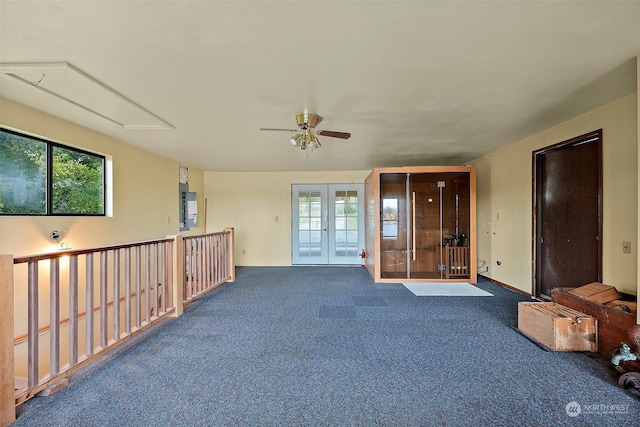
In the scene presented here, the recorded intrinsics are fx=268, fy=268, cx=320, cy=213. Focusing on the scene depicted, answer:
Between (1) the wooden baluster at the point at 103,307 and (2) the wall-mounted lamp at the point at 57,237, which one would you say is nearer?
(1) the wooden baluster at the point at 103,307

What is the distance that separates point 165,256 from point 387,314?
2884 millimetres

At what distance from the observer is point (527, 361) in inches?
90.4

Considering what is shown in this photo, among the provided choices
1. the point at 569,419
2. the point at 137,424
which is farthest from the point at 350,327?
the point at 137,424

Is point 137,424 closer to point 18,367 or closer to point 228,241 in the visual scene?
point 18,367

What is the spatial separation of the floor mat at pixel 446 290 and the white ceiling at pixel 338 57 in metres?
2.56

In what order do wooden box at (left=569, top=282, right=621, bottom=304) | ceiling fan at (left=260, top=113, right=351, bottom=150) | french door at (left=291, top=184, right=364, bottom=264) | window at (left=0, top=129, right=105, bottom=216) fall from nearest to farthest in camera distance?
wooden box at (left=569, top=282, right=621, bottom=304) → window at (left=0, top=129, right=105, bottom=216) → ceiling fan at (left=260, top=113, right=351, bottom=150) → french door at (left=291, top=184, right=364, bottom=264)

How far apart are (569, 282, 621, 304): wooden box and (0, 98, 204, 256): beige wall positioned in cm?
591

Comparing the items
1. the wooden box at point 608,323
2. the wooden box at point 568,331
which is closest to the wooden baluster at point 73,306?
the wooden box at point 568,331

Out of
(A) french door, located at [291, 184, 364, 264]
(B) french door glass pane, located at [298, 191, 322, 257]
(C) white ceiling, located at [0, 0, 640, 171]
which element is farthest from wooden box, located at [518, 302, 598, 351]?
(B) french door glass pane, located at [298, 191, 322, 257]

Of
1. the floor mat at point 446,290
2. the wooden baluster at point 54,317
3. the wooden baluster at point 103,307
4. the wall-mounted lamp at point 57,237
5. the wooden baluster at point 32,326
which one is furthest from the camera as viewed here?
the floor mat at point 446,290

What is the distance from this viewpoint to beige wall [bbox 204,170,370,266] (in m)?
6.97

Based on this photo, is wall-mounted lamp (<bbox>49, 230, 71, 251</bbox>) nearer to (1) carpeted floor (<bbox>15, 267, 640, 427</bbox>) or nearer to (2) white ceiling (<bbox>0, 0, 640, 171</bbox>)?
(2) white ceiling (<bbox>0, 0, 640, 171</bbox>)

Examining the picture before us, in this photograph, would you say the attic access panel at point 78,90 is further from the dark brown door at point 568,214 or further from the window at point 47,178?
the dark brown door at point 568,214

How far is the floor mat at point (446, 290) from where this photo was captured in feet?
14.0
